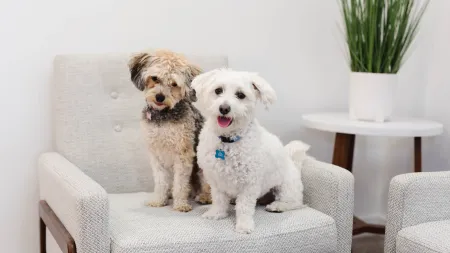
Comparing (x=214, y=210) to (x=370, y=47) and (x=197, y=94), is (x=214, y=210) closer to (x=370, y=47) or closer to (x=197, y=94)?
(x=197, y=94)

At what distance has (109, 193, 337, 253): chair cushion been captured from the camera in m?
1.57

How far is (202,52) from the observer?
241cm

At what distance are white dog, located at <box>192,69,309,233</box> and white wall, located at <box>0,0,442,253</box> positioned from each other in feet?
2.33

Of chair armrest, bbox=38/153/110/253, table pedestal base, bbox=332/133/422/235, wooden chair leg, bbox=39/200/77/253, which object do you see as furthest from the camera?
table pedestal base, bbox=332/133/422/235

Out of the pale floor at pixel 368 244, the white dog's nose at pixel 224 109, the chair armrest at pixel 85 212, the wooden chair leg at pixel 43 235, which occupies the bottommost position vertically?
the pale floor at pixel 368 244

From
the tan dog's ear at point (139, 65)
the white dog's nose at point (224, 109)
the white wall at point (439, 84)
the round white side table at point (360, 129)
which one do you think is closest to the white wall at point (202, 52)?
the white wall at point (439, 84)

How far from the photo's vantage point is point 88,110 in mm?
2092

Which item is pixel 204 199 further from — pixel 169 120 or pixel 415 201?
pixel 415 201

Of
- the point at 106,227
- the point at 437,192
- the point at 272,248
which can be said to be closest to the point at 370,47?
the point at 437,192

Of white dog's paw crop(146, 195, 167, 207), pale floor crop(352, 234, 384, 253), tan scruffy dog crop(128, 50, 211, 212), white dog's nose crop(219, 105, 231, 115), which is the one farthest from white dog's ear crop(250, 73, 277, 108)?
pale floor crop(352, 234, 384, 253)

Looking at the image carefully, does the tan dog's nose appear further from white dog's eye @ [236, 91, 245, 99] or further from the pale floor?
the pale floor

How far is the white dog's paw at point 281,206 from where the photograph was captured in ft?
6.16

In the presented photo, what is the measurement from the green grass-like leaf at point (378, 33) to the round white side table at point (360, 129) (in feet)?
0.79

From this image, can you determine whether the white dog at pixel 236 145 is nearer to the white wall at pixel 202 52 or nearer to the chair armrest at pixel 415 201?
the chair armrest at pixel 415 201
